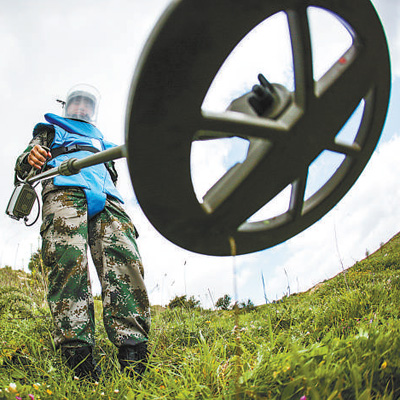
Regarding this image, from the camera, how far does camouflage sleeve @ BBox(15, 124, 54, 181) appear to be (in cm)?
267

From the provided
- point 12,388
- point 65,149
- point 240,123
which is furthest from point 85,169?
point 240,123

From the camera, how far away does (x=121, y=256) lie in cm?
251

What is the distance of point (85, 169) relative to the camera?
107 inches

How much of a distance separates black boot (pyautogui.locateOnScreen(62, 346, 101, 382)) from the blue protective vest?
3.03 feet

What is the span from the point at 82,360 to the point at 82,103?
211 centimetres

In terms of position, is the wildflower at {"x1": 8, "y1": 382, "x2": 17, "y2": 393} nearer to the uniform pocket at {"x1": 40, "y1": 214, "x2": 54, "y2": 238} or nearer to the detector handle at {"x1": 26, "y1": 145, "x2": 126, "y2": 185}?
the detector handle at {"x1": 26, "y1": 145, "x2": 126, "y2": 185}

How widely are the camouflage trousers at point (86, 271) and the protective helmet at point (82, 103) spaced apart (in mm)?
853

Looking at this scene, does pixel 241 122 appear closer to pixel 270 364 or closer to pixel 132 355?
pixel 270 364

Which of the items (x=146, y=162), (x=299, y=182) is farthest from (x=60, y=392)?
(x=299, y=182)

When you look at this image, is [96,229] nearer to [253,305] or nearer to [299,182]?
[299,182]

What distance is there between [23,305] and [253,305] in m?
3.20

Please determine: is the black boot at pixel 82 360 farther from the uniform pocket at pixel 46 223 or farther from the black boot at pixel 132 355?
the uniform pocket at pixel 46 223

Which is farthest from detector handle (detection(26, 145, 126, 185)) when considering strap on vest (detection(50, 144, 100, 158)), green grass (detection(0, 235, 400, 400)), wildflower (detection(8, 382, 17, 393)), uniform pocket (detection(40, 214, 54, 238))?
wildflower (detection(8, 382, 17, 393))

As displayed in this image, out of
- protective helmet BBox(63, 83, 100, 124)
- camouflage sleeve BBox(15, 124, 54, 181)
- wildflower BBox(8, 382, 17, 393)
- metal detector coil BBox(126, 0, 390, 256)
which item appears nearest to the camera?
metal detector coil BBox(126, 0, 390, 256)
